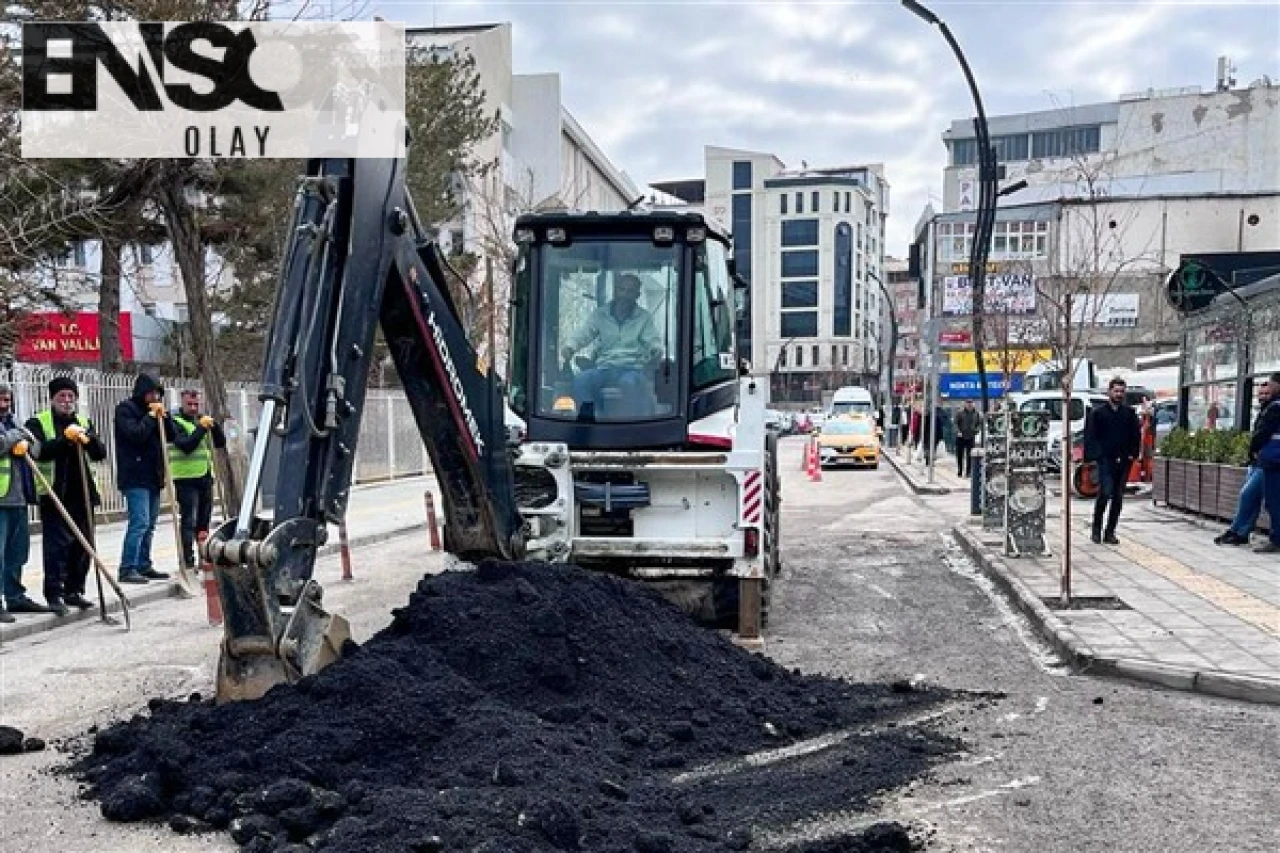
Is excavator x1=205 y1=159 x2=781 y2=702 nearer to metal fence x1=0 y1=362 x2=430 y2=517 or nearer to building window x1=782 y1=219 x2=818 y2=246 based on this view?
metal fence x1=0 y1=362 x2=430 y2=517

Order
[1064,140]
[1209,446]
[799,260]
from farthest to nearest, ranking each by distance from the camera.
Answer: [799,260], [1064,140], [1209,446]

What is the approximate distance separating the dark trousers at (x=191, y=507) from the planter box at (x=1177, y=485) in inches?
533

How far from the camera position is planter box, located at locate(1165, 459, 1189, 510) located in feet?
51.5

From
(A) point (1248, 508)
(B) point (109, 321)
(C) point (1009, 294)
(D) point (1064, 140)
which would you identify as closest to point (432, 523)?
(A) point (1248, 508)

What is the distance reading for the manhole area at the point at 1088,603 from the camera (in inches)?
347

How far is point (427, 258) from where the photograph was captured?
19.6 feet

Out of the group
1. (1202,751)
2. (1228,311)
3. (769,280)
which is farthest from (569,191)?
(769,280)

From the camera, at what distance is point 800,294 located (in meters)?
120

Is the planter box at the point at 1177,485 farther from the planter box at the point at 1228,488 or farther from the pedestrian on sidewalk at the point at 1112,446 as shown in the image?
the pedestrian on sidewalk at the point at 1112,446

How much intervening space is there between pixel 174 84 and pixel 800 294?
358 feet

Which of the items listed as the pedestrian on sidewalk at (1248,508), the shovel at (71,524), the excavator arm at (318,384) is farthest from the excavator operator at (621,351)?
the pedestrian on sidewalk at (1248,508)

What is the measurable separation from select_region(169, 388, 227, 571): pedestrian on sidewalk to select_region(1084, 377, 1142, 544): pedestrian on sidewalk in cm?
1001

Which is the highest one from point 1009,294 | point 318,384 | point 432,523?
point 1009,294

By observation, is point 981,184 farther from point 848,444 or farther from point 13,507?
point 848,444
